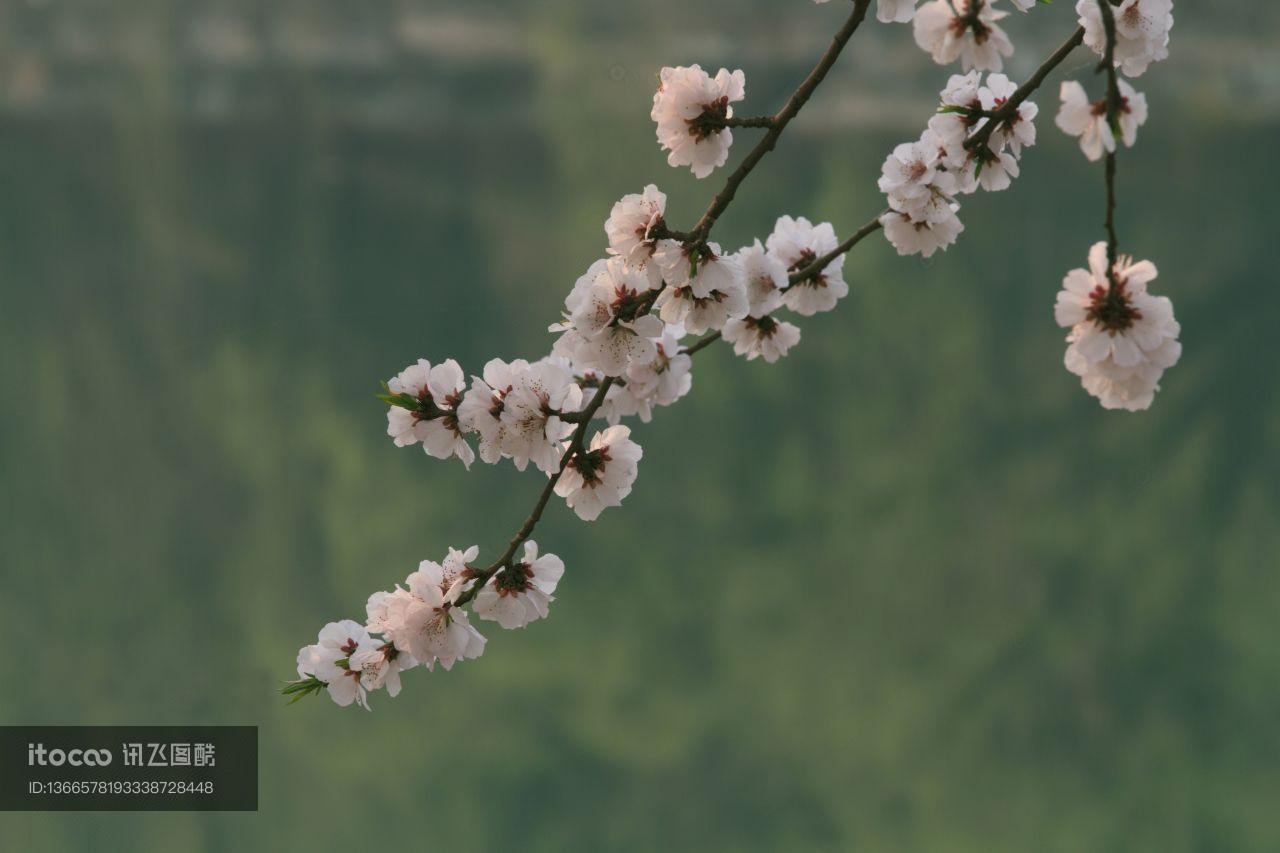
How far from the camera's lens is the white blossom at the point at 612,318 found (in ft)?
2.74

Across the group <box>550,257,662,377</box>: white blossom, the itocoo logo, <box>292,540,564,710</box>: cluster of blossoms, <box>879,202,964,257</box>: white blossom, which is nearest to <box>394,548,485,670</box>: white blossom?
<box>292,540,564,710</box>: cluster of blossoms

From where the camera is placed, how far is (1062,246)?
8.43 feet

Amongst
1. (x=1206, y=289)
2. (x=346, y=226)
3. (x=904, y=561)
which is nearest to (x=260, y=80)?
(x=346, y=226)

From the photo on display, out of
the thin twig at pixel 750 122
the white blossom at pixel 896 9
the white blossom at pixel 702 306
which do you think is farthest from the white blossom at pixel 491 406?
the white blossom at pixel 896 9

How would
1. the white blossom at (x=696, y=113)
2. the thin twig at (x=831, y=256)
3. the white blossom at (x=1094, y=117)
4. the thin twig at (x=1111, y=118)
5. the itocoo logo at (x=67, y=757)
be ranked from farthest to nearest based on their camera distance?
the itocoo logo at (x=67, y=757)
the thin twig at (x=831, y=256)
the white blossom at (x=696, y=113)
the white blossom at (x=1094, y=117)
the thin twig at (x=1111, y=118)

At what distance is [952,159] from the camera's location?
91cm

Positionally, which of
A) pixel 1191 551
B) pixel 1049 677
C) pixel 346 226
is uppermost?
pixel 346 226

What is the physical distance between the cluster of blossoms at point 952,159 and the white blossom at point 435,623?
1.34 feet

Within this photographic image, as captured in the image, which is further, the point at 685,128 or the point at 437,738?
the point at 437,738

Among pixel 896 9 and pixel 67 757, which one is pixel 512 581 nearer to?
pixel 896 9

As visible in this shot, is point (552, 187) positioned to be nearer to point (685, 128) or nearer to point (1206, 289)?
point (1206, 289)

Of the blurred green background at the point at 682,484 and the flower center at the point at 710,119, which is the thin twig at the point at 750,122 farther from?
the blurred green background at the point at 682,484

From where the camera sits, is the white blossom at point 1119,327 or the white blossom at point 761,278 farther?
the white blossom at point 761,278

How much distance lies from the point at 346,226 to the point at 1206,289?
1701mm
